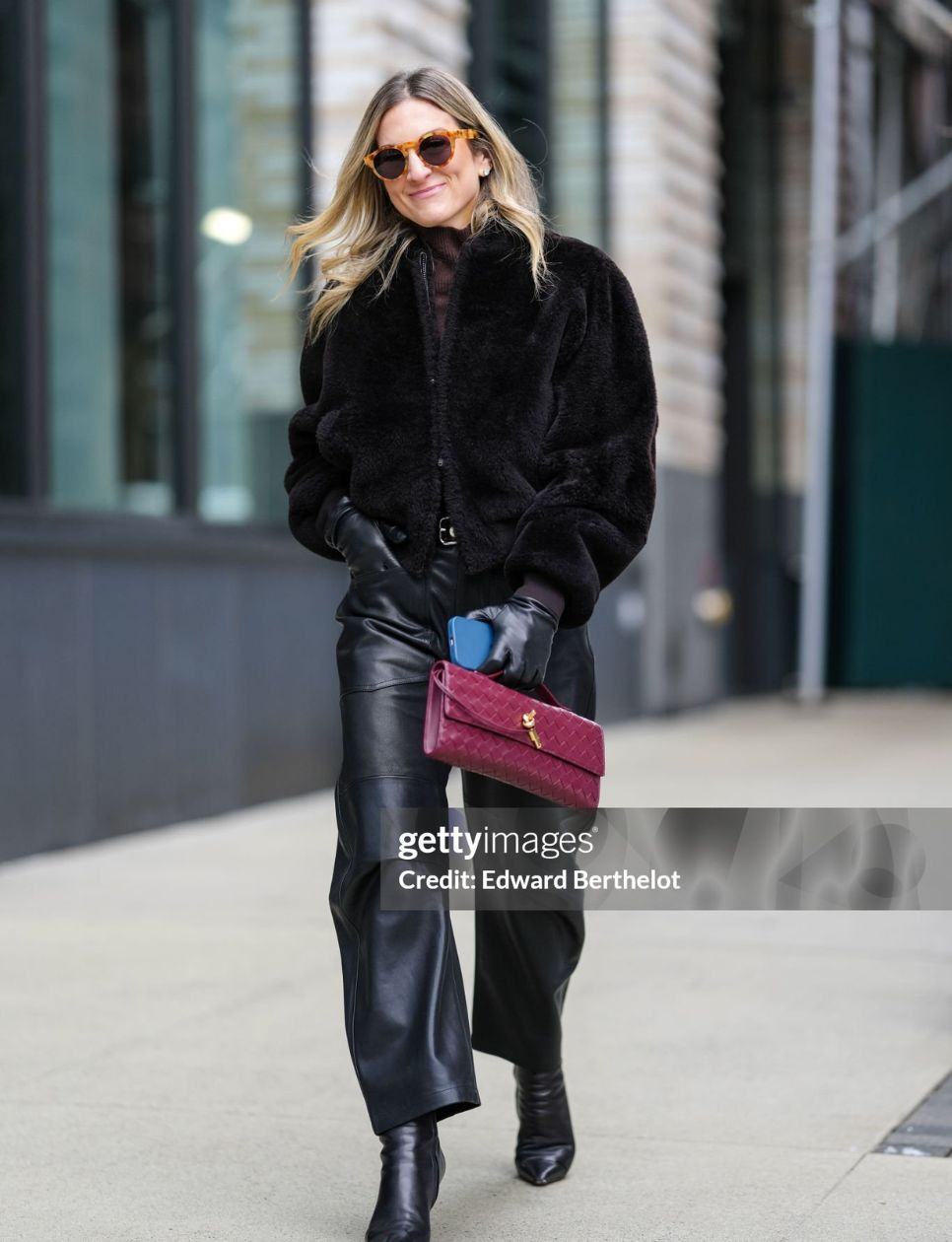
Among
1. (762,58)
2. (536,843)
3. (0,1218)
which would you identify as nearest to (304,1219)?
(0,1218)

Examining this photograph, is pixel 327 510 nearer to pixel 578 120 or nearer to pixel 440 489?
pixel 440 489

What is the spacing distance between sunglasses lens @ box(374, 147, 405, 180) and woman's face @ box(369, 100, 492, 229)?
0.01 m

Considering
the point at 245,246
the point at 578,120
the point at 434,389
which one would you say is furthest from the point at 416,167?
the point at 578,120

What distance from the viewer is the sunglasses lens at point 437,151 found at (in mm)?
3600

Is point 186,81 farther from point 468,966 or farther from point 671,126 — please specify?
point 671,126

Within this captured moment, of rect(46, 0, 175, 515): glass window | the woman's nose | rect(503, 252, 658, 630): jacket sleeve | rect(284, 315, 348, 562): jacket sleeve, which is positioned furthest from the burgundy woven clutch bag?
rect(46, 0, 175, 515): glass window

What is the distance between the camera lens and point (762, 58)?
1777 centimetres

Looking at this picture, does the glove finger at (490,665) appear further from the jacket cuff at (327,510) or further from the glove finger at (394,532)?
the jacket cuff at (327,510)

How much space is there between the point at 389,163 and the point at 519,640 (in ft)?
2.83

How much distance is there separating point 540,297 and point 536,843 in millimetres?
941

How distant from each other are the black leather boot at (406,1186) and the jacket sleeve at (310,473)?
1.01 m

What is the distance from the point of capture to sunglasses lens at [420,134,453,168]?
11.8ft

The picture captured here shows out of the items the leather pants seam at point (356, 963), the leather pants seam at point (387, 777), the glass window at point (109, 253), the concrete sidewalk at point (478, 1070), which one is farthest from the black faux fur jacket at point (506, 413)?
the glass window at point (109, 253)

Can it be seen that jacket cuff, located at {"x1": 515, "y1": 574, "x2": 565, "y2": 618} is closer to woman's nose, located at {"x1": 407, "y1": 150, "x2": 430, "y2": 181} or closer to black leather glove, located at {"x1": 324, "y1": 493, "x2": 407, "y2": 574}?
black leather glove, located at {"x1": 324, "y1": 493, "x2": 407, "y2": 574}
